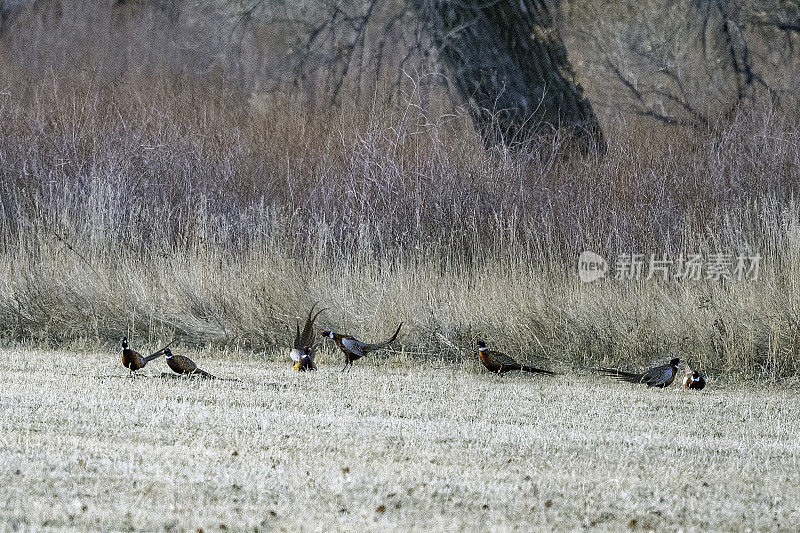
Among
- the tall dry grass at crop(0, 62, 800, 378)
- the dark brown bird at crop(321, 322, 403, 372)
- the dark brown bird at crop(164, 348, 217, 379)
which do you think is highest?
the tall dry grass at crop(0, 62, 800, 378)

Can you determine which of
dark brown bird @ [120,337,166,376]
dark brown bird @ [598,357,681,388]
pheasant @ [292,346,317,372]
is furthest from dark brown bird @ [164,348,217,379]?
dark brown bird @ [598,357,681,388]

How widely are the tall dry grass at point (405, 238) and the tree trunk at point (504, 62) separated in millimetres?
1358

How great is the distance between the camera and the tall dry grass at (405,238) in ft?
26.9

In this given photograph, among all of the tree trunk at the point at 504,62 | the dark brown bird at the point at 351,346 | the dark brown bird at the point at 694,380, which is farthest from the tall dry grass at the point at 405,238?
the tree trunk at the point at 504,62

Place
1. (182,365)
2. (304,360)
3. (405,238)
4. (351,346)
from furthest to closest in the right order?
(405,238)
(351,346)
(304,360)
(182,365)

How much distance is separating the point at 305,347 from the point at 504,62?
8.24 m

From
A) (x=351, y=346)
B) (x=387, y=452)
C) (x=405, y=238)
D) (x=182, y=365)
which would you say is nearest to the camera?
(x=387, y=452)

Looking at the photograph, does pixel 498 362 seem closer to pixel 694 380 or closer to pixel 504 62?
pixel 694 380

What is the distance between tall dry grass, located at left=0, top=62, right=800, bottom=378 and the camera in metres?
8.21

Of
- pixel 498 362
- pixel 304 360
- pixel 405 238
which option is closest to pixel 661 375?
pixel 498 362

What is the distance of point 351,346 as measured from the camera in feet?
26.3

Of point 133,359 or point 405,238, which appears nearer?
point 133,359

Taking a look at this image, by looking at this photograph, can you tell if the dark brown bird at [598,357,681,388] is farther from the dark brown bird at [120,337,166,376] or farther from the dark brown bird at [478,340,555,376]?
the dark brown bird at [120,337,166,376]

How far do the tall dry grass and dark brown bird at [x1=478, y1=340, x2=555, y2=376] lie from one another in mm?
515
